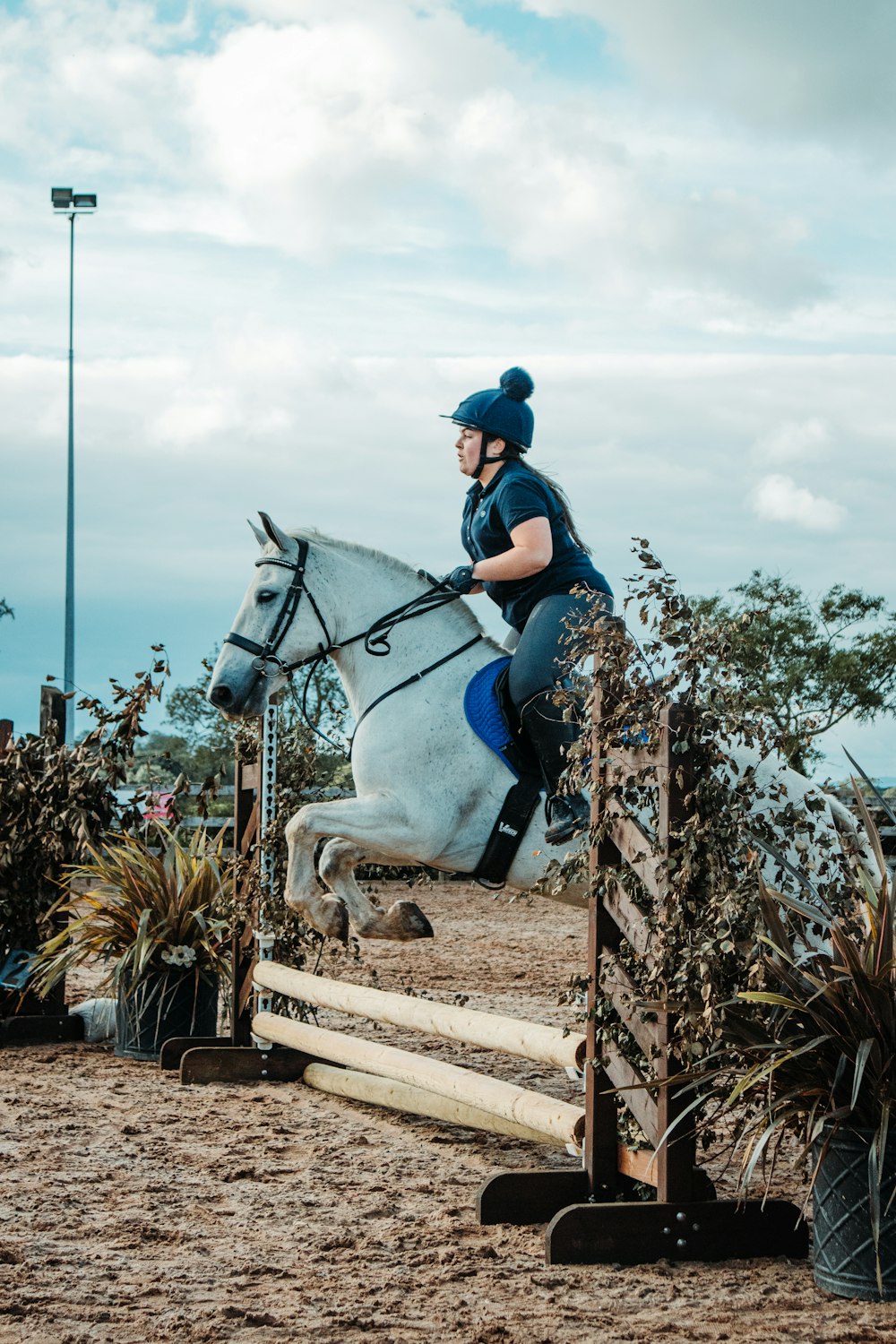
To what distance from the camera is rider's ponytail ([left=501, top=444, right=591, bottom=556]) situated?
16.3 ft

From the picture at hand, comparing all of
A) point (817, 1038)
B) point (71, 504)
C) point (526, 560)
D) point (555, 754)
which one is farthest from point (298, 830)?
point (71, 504)

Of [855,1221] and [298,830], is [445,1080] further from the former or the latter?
[855,1221]

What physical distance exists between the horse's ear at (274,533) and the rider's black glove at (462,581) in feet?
2.18

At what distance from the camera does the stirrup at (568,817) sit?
14.6ft

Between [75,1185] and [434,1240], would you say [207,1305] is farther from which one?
[75,1185]

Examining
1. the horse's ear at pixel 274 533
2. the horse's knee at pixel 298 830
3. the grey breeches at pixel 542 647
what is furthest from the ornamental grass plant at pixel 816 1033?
the horse's ear at pixel 274 533

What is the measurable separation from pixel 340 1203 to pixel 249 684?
195 centimetres

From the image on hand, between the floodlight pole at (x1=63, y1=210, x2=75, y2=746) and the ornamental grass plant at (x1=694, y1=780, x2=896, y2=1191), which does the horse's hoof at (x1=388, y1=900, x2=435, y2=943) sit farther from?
the floodlight pole at (x1=63, y1=210, x2=75, y2=746)

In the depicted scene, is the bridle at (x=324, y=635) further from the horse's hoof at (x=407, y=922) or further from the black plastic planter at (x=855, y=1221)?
the black plastic planter at (x=855, y=1221)

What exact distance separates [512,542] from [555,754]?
0.79 metres

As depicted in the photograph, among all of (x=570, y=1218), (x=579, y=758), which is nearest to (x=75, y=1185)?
(x=570, y=1218)

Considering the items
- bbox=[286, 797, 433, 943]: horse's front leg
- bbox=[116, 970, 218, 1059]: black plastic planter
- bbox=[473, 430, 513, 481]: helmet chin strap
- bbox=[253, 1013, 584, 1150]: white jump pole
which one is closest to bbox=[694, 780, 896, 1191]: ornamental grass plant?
bbox=[253, 1013, 584, 1150]: white jump pole

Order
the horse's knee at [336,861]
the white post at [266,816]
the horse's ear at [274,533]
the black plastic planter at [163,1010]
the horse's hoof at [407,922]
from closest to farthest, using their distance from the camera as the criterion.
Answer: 1. the horse's hoof at [407,922]
2. the horse's knee at [336,861]
3. the horse's ear at [274,533]
4. the white post at [266,816]
5. the black plastic planter at [163,1010]

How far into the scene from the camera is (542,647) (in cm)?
458
